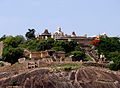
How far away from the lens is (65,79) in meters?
60.3

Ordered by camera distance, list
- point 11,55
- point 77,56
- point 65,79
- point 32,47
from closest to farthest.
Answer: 1. point 65,79
2. point 11,55
3. point 77,56
4. point 32,47

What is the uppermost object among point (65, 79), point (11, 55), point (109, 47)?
point (109, 47)

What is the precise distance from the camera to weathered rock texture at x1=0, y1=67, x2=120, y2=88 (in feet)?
194

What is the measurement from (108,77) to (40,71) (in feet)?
22.5

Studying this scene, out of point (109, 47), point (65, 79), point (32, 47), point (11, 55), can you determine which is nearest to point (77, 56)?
point (11, 55)

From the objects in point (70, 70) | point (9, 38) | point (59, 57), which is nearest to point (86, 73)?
point (70, 70)

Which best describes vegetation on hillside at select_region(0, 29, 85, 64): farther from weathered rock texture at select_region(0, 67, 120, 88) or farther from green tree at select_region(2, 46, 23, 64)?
weathered rock texture at select_region(0, 67, 120, 88)

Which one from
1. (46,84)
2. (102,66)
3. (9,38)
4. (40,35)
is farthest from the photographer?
(40,35)

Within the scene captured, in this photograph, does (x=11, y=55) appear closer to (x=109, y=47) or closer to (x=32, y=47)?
(x=32, y=47)

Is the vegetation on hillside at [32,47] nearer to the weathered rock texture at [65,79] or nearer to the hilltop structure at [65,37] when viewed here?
the hilltop structure at [65,37]

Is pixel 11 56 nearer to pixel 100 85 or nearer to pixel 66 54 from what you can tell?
pixel 66 54

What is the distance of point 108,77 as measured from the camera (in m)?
62.2

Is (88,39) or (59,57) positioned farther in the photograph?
(88,39)

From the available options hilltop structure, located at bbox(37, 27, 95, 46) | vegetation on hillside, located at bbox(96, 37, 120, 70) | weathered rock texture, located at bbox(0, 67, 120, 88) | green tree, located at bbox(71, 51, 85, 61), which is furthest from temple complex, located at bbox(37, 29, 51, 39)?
weathered rock texture, located at bbox(0, 67, 120, 88)
